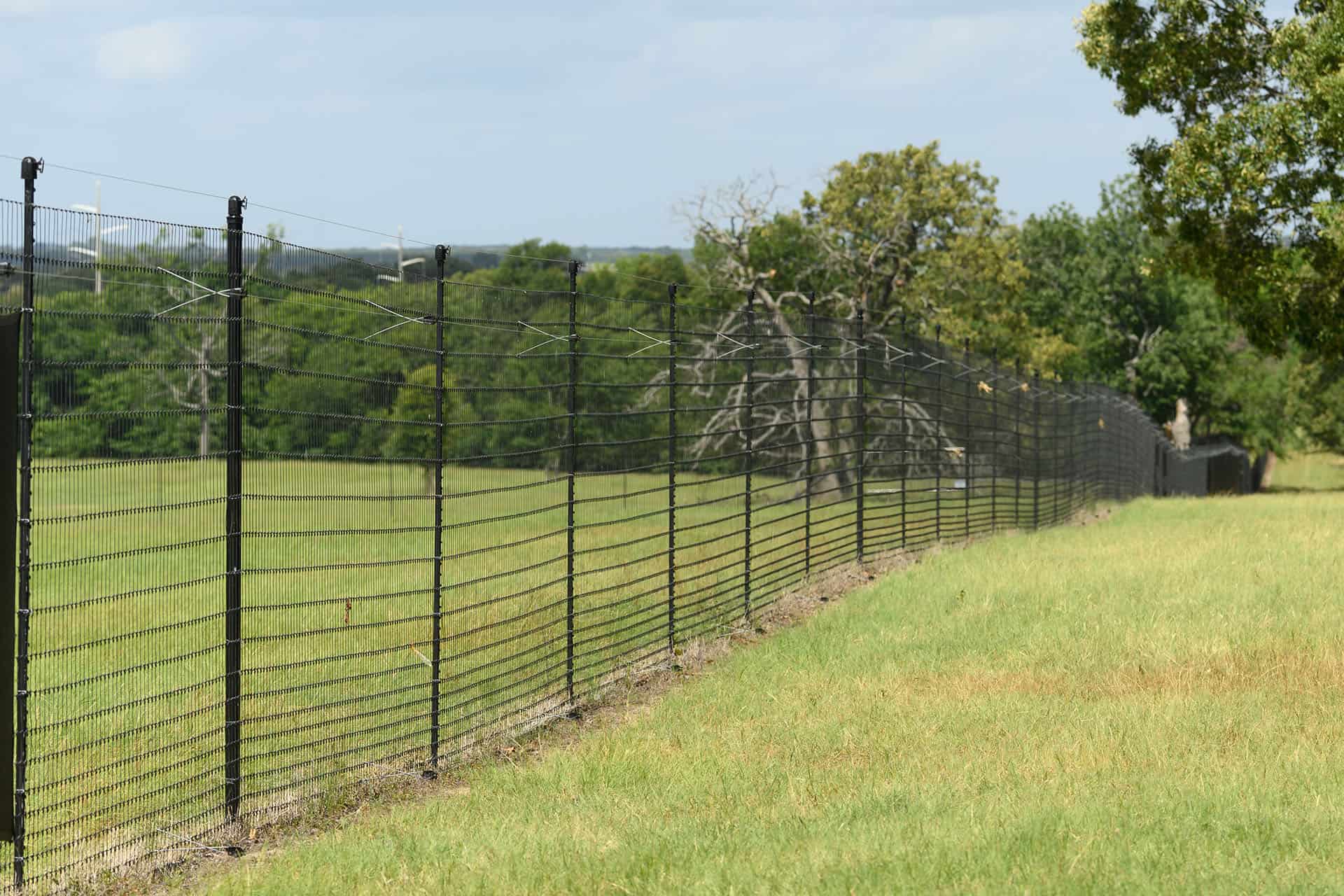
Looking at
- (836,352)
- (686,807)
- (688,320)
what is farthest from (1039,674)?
(688,320)

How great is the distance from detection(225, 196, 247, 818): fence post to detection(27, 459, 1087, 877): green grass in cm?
6

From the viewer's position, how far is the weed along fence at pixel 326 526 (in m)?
6.29

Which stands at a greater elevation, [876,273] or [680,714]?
[876,273]

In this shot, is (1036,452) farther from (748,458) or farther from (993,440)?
(748,458)

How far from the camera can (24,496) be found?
5.61 m

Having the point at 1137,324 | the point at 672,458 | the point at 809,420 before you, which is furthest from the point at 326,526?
the point at 1137,324

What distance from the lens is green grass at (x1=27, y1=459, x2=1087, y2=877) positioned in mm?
6773

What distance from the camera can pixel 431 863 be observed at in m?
5.80

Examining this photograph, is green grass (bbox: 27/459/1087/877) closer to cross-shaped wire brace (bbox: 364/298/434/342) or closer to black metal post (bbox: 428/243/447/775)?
black metal post (bbox: 428/243/447/775)

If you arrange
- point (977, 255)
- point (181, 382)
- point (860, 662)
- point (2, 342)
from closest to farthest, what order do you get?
1. point (2, 342)
2. point (860, 662)
3. point (181, 382)
4. point (977, 255)

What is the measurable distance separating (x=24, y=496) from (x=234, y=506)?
109cm

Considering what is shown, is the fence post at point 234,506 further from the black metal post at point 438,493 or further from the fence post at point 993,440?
the fence post at point 993,440

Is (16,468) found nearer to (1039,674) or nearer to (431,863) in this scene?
(431,863)

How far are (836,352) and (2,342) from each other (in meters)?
12.7
